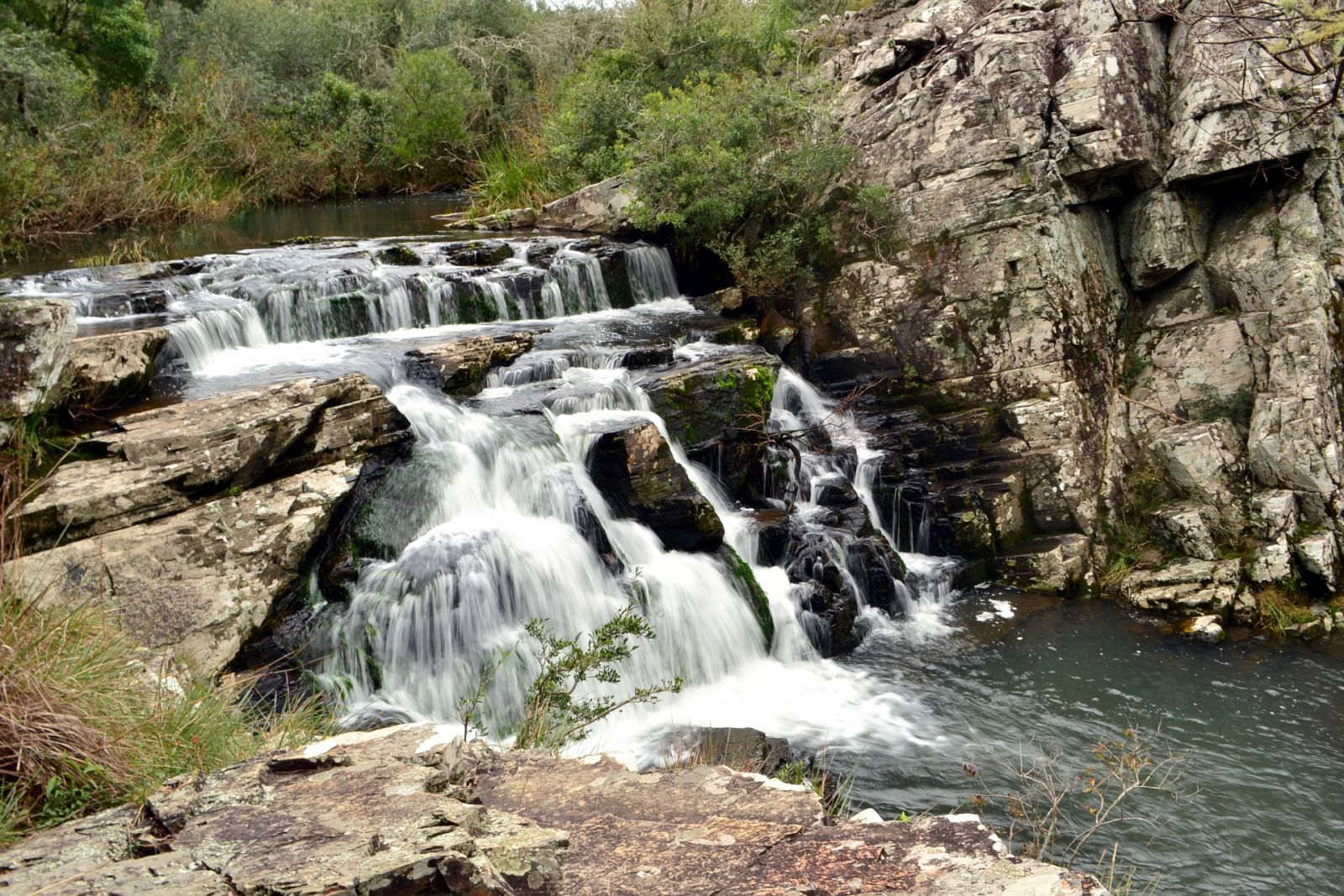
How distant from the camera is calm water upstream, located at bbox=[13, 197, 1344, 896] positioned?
20.8 feet

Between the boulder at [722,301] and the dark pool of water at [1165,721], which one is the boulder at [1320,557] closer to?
the dark pool of water at [1165,721]

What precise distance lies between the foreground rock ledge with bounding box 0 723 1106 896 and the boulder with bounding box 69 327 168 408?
17.3 ft

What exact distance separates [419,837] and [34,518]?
481cm

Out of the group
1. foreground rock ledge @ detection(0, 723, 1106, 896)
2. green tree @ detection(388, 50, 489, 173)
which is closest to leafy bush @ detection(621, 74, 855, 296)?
foreground rock ledge @ detection(0, 723, 1106, 896)

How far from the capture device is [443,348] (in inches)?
374

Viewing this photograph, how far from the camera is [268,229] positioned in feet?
53.5

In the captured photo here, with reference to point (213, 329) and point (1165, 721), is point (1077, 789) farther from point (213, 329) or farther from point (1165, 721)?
point (213, 329)

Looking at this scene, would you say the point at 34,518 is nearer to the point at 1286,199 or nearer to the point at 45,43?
the point at 1286,199

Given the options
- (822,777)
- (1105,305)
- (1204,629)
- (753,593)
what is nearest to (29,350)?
(753,593)

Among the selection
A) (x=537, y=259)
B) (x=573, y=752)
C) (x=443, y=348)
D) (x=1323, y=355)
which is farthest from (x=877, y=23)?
(x=573, y=752)

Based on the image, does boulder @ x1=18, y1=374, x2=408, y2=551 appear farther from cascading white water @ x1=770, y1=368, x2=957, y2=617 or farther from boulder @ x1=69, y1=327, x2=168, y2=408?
cascading white water @ x1=770, y1=368, x2=957, y2=617

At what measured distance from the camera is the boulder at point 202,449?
6066 millimetres

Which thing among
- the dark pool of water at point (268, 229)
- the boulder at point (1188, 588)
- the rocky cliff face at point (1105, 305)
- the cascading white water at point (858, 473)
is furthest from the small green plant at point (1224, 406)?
the dark pool of water at point (268, 229)

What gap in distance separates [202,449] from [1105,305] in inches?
363
